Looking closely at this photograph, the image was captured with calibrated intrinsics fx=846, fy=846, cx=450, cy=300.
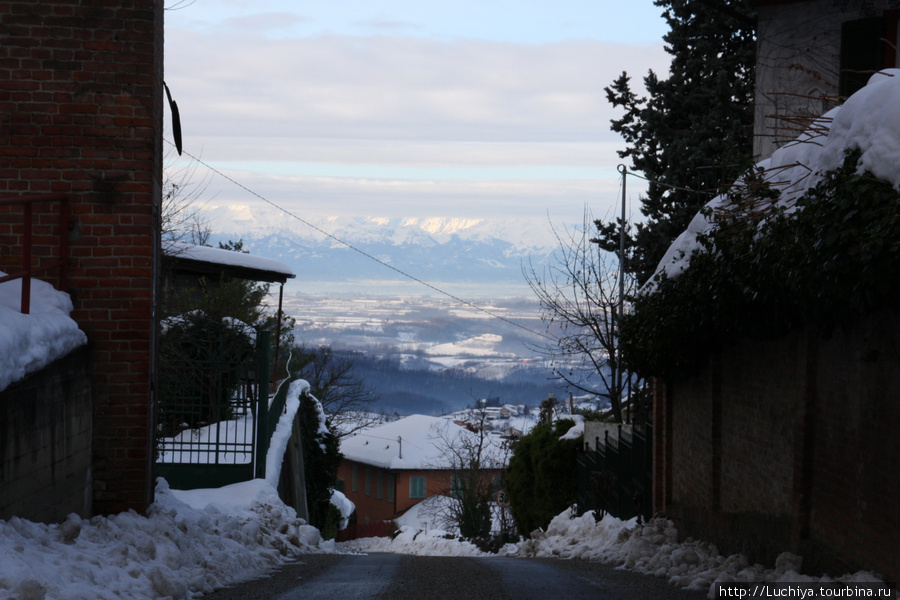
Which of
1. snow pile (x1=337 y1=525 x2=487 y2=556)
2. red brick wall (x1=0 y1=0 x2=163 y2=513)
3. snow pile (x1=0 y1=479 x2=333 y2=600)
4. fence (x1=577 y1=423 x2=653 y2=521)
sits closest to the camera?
snow pile (x1=0 y1=479 x2=333 y2=600)

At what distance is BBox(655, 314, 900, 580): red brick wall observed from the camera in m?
5.56

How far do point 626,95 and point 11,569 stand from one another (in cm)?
2025

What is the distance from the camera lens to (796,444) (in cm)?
701

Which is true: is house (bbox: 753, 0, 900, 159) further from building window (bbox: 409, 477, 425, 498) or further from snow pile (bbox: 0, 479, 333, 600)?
building window (bbox: 409, 477, 425, 498)

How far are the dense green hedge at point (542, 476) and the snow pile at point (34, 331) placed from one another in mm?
15508

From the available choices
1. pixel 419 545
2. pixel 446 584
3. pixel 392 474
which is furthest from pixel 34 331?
pixel 392 474

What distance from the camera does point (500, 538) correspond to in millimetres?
32688

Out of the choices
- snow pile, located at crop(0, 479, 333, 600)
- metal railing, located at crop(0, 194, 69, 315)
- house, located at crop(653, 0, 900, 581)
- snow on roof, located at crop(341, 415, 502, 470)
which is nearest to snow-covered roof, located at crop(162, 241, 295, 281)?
snow pile, located at crop(0, 479, 333, 600)

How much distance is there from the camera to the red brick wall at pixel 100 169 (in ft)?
24.1

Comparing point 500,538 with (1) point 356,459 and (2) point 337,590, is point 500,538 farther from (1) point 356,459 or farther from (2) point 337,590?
(1) point 356,459

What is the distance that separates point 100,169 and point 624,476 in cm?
1029

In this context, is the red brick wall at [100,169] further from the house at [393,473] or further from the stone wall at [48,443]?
the house at [393,473]

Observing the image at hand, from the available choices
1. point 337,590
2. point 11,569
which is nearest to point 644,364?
point 337,590

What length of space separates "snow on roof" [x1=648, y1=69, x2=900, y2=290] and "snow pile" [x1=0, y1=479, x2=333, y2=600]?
18.3 feet
